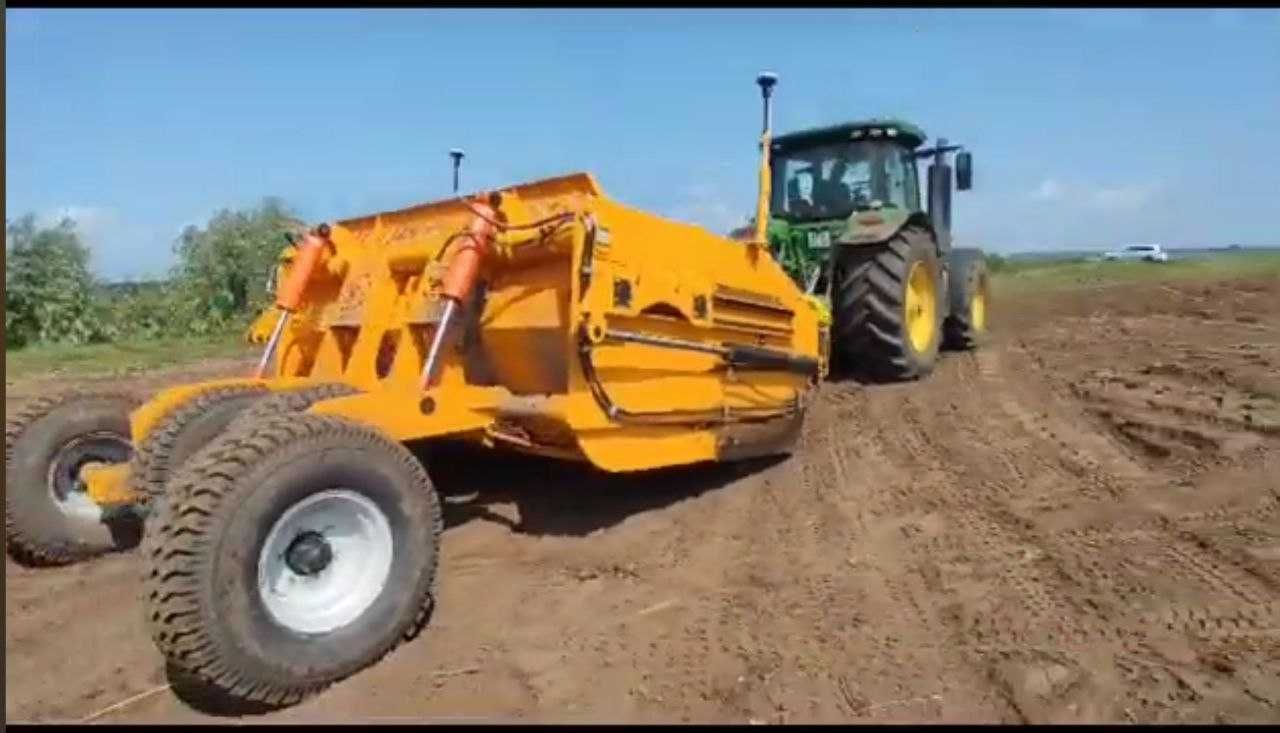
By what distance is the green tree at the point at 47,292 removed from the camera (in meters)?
20.8

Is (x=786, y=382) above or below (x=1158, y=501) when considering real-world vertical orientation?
above

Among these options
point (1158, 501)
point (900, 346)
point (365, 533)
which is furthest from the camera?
point (900, 346)

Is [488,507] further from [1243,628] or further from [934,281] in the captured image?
[934,281]

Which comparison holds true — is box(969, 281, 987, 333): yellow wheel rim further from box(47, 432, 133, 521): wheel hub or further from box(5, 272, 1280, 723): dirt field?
box(47, 432, 133, 521): wheel hub

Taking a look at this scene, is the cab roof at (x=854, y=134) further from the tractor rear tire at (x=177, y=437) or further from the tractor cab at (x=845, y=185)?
the tractor rear tire at (x=177, y=437)

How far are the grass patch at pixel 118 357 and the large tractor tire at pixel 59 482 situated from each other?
7438 millimetres

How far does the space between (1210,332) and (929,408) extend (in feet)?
11.9

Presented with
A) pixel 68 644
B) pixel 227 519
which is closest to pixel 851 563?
pixel 227 519

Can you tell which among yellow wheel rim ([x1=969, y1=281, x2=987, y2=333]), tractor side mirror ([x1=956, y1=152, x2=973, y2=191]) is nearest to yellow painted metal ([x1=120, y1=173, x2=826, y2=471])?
tractor side mirror ([x1=956, y1=152, x2=973, y2=191])

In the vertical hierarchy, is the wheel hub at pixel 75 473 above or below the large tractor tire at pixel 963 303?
below

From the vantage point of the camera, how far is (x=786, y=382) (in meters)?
5.97

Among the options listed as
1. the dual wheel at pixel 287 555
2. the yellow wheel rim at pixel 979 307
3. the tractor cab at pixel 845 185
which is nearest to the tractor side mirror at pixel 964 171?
the tractor cab at pixel 845 185

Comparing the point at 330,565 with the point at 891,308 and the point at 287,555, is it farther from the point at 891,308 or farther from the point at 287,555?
the point at 891,308

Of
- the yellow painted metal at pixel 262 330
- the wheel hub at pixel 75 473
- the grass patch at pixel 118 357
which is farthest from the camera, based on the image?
the grass patch at pixel 118 357
